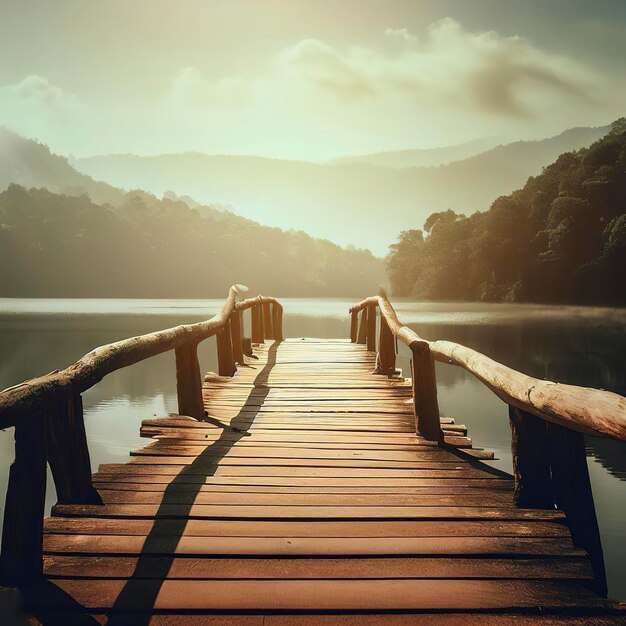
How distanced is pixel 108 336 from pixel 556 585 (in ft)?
115

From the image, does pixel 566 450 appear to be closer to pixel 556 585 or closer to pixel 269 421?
pixel 556 585

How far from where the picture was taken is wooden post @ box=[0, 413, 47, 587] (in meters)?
2.19

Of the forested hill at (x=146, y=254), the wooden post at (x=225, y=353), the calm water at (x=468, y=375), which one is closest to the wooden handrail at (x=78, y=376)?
the wooden post at (x=225, y=353)

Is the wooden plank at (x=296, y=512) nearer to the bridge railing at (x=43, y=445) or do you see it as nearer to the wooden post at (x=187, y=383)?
the bridge railing at (x=43, y=445)

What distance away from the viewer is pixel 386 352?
757 centimetres

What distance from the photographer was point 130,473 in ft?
11.3

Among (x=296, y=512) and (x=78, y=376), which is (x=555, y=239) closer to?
(x=296, y=512)

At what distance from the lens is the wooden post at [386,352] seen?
745cm

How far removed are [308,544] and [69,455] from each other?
1.25m

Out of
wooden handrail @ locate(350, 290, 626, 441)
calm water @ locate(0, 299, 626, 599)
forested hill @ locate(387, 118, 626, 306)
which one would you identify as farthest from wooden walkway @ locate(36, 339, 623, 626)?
forested hill @ locate(387, 118, 626, 306)

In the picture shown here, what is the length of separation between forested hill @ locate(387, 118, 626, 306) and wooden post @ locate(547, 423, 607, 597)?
49.6 metres

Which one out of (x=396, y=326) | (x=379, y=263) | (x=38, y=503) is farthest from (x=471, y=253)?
(x=379, y=263)

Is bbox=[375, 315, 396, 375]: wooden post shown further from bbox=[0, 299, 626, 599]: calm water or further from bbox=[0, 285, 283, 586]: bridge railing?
bbox=[0, 285, 283, 586]: bridge railing

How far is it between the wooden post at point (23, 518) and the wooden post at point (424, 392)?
9.73ft
